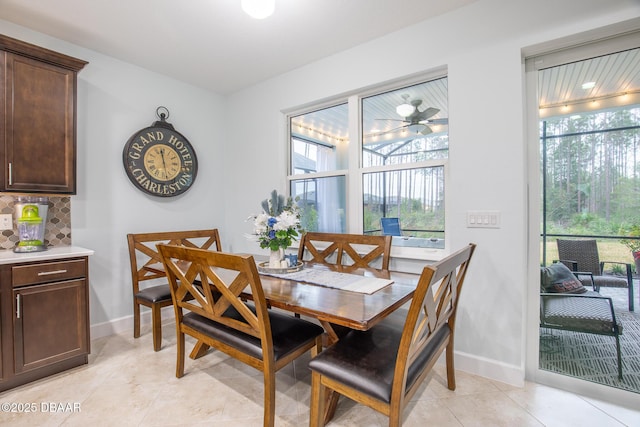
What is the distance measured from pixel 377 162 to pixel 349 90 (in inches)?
28.0

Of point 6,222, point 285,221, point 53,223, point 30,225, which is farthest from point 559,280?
point 6,222

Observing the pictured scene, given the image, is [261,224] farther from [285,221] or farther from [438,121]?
[438,121]

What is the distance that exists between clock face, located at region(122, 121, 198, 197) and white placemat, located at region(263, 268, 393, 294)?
74.6 inches

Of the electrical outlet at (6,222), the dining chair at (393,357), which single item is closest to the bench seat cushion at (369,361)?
the dining chair at (393,357)

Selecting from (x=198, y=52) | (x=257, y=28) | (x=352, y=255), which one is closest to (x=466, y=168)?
(x=352, y=255)

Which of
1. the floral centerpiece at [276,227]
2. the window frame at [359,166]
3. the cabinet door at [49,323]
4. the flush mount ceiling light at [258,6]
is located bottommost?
the cabinet door at [49,323]

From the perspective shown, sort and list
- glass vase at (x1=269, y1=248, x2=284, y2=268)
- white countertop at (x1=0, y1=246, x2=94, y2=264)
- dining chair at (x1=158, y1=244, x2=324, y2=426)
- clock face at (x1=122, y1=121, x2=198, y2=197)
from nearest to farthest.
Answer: dining chair at (x1=158, y1=244, x2=324, y2=426)
white countertop at (x1=0, y1=246, x2=94, y2=264)
glass vase at (x1=269, y1=248, x2=284, y2=268)
clock face at (x1=122, y1=121, x2=198, y2=197)

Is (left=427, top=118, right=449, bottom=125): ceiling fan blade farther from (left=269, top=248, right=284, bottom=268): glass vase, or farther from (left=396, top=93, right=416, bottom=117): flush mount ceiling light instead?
(left=269, top=248, right=284, bottom=268): glass vase

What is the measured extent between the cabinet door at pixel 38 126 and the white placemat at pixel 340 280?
6.04ft

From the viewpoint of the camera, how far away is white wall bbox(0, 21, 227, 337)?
2.67 meters

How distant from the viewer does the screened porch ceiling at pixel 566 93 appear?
1.80 meters

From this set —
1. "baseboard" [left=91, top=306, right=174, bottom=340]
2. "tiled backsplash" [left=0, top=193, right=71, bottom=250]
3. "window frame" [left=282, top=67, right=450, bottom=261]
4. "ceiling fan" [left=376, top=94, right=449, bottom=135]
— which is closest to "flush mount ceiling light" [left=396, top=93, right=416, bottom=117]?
"ceiling fan" [left=376, top=94, right=449, bottom=135]

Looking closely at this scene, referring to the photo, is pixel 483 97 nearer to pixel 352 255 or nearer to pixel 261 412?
pixel 352 255

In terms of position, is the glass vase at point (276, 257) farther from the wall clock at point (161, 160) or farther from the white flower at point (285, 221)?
the wall clock at point (161, 160)
